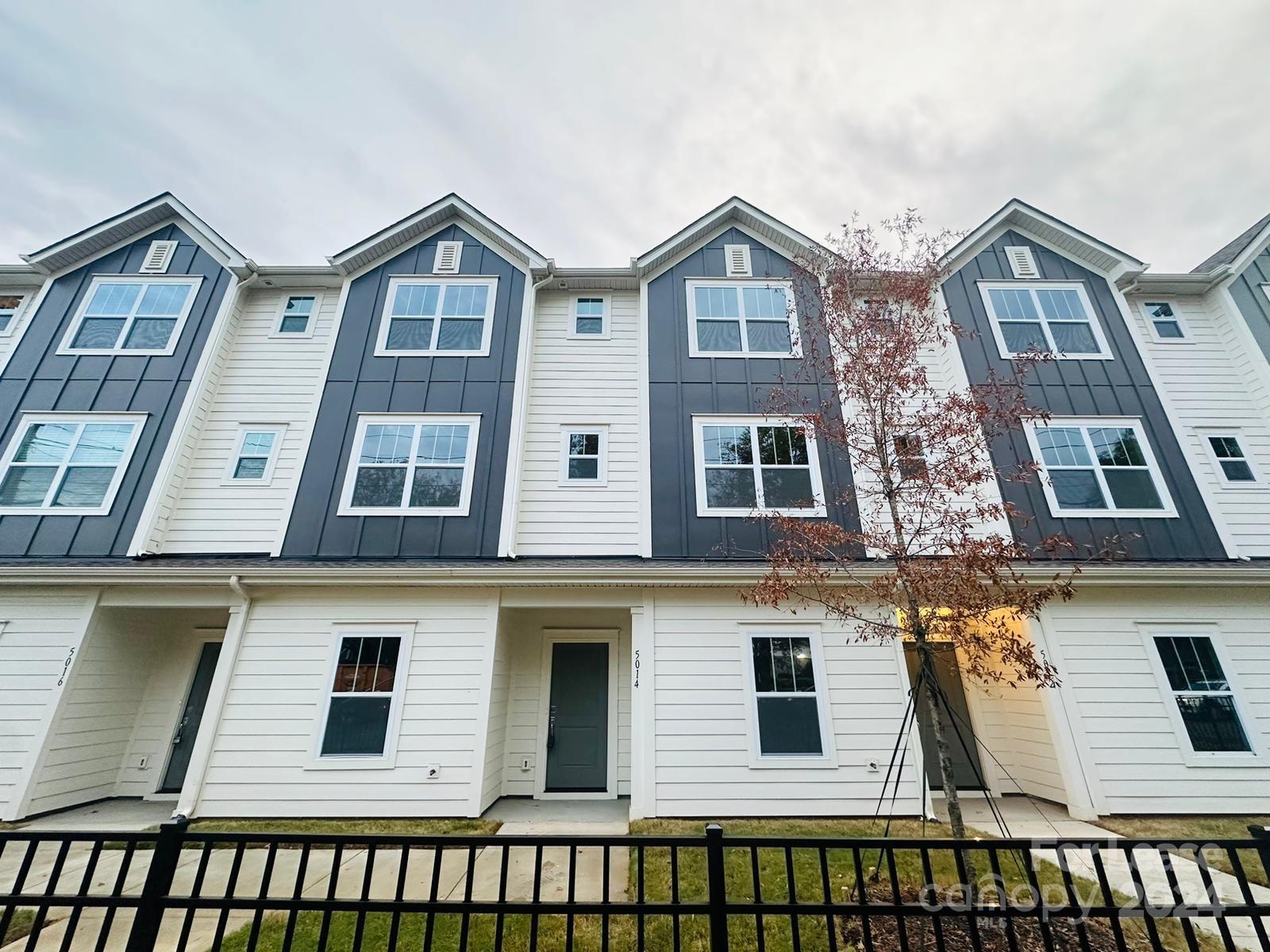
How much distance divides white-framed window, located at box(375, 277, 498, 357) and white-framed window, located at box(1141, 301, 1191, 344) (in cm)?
1280

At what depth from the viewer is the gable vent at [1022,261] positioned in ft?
32.8

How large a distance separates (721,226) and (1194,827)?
1150cm

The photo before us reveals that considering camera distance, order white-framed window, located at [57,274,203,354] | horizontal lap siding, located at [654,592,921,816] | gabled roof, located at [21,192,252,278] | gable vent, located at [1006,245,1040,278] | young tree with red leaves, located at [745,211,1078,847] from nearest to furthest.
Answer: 1. young tree with red leaves, located at [745,211,1078,847]
2. horizontal lap siding, located at [654,592,921,816]
3. white-framed window, located at [57,274,203,354]
4. gabled roof, located at [21,192,252,278]
5. gable vent, located at [1006,245,1040,278]

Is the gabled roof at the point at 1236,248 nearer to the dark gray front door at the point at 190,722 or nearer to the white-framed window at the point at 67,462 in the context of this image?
the dark gray front door at the point at 190,722

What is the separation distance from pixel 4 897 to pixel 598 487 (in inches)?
267

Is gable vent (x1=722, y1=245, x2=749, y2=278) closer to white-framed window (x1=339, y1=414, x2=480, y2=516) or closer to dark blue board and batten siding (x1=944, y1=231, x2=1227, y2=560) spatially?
dark blue board and batten siding (x1=944, y1=231, x2=1227, y2=560)

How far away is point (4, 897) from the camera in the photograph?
2.49m

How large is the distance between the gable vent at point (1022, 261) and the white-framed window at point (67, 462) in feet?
54.0

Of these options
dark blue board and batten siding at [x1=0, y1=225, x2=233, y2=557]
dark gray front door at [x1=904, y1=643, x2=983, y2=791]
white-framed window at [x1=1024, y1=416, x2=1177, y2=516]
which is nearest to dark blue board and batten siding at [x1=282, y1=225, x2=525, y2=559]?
dark blue board and batten siding at [x1=0, y1=225, x2=233, y2=557]

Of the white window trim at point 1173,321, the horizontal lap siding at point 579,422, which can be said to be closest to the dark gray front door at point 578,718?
the horizontal lap siding at point 579,422

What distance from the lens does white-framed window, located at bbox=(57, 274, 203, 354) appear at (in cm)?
924

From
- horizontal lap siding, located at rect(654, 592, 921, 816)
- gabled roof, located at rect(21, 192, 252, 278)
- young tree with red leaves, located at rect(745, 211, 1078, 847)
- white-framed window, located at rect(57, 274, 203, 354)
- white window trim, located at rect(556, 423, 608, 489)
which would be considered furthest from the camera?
gabled roof, located at rect(21, 192, 252, 278)

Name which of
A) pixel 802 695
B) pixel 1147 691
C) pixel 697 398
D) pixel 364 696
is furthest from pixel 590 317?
pixel 1147 691

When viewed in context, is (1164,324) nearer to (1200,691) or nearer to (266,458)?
(1200,691)
